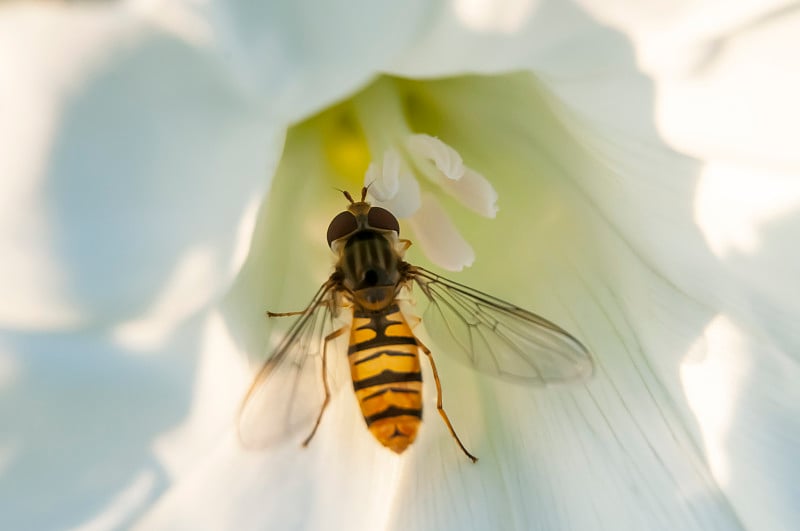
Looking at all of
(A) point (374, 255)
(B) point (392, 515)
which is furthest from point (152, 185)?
(B) point (392, 515)

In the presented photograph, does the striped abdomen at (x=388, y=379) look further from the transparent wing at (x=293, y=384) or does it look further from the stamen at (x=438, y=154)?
the stamen at (x=438, y=154)

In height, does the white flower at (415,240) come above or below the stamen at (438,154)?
below

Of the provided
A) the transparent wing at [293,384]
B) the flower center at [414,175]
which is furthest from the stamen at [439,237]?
the transparent wing at [293,384]

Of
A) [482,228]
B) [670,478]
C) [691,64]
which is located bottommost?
[670,478]

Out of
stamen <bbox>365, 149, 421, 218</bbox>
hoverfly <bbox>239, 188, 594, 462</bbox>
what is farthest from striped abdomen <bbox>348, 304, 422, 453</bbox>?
stamen <bbox>365, 149, 421, 218</bbox>

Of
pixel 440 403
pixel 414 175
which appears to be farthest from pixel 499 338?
pixel 414 175

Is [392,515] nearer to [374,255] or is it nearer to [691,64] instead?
[374,255]

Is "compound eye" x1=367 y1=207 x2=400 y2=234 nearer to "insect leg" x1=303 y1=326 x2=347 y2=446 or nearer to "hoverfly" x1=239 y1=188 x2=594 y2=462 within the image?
"hoverfly" x1=239 y1=188 x2=594 y2=462
